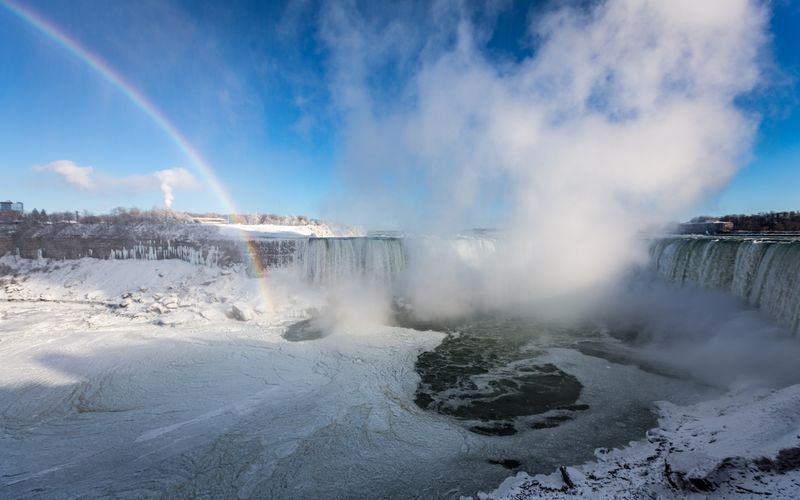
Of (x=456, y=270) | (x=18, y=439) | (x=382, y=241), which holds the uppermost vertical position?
(x=382, y=241)

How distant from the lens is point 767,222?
37.5 m

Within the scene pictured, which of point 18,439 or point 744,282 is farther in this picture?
point 744,282

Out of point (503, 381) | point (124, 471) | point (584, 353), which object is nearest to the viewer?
point (124, 471)

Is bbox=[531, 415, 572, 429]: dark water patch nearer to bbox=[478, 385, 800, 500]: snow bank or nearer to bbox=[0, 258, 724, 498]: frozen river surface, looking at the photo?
bbox=[0, 258, 724, 498]: frozen river surface

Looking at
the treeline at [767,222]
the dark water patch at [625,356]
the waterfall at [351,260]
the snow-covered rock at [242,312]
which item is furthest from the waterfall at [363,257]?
the treeline at [767,222]

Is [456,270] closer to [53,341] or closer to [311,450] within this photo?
[311,450]

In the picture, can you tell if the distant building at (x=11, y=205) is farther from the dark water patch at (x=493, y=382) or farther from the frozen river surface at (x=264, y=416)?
the dark water patch at (x=493, y=382)

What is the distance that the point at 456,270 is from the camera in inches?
699

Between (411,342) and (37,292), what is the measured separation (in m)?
19.2

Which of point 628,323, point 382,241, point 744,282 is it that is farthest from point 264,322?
point 744,282

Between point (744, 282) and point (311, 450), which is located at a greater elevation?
point (744, 282)

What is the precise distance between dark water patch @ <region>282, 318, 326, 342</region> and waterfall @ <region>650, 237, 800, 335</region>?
1192 centimetres

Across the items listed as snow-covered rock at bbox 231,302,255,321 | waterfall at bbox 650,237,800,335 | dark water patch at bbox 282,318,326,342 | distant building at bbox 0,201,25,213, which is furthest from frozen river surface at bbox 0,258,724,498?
distant building at bbox 0,201,25,213

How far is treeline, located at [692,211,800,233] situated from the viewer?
1330 inches
